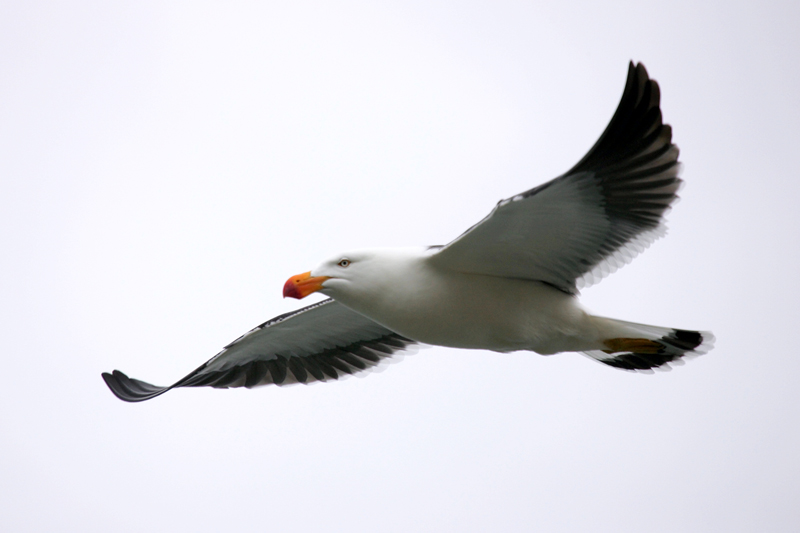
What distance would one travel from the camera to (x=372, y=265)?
15.2 feet

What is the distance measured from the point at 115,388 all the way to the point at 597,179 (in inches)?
152

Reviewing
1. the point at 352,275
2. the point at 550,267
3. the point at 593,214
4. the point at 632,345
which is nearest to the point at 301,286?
the point at 352,275

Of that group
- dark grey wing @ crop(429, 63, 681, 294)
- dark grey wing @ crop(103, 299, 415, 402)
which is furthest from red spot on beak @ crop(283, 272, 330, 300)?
dark grey wing @ crop(103, 299, 415, 402)

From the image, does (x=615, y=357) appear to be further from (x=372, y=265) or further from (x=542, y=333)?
(x=372, y=265)

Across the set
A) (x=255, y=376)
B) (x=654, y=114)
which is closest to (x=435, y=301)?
(x=654, y=114)

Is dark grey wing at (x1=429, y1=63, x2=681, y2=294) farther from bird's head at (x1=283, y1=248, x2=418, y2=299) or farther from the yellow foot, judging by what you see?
the yellow foot

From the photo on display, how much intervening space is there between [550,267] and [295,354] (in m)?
2.34

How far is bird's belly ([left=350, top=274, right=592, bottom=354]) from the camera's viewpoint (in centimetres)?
462

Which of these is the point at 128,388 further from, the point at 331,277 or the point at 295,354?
the point at 331,277

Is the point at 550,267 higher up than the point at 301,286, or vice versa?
the point at 301,286

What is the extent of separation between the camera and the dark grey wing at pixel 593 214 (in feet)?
13.0

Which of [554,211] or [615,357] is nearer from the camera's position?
[554,211]

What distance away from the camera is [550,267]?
4738 mm

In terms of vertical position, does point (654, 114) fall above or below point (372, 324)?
above
